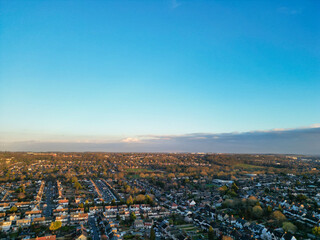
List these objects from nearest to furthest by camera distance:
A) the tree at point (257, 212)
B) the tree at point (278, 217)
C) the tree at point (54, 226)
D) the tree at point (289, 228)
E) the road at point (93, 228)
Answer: the road at point (93, 228) < the tree at point (54, 226) < the tree at point (289, 228) < the tree at point (278, 217) < the tree at point (257, 212)

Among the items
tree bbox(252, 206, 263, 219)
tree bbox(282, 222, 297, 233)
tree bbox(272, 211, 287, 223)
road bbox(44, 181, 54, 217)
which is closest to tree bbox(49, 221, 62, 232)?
road bbox(44, 181, 54, 217)

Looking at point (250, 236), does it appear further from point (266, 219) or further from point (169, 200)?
point (169, 200)

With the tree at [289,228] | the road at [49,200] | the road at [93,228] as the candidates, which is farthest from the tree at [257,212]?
the road at [49,200]

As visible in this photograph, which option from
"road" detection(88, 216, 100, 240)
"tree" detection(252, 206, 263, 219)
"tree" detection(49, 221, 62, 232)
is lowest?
"tree" detection(252, 206, 263, 219)

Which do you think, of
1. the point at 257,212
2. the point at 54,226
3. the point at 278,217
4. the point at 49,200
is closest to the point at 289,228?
the point at 278,217

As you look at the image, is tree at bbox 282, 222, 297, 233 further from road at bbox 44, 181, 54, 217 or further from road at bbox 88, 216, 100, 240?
road at bbox 44, 181, 54, 217

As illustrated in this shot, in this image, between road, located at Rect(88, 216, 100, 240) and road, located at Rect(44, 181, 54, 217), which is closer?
road, located at Rect(88, 216, 100, 240)

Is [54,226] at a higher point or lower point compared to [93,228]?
higher

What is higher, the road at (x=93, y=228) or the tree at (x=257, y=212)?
the road at (x=93, y=228)

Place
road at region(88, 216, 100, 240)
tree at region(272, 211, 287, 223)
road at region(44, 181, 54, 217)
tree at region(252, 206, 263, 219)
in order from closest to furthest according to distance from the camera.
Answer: road at region(88, 216, 100, 240)
tree at region(272, 211, 287, 223)
tree at region(252, 206, 263, 219)
road at region(44, 181, 54, 217)

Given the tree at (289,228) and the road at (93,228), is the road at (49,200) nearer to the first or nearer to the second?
the road at (93,228)

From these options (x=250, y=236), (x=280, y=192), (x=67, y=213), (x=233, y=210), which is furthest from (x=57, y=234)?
(x=280, y=192)

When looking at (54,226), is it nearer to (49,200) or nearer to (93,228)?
(93,228)
